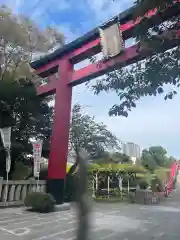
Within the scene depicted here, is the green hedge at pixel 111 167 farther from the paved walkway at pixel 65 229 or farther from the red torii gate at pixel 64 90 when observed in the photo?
the red torii gate at pixel 64 90

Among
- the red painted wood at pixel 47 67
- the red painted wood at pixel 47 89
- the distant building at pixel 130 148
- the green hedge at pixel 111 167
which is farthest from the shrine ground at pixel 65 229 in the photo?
the red painted wood at pixel 47 67

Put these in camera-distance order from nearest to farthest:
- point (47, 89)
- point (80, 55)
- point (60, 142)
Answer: point (60, 142) < point (80, 55) < point (47, 89)

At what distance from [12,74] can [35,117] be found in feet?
5.72

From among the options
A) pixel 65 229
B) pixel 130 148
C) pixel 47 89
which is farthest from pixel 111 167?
pixel 47 89

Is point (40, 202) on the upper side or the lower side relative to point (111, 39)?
lower

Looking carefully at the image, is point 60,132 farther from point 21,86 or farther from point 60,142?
point 21,86

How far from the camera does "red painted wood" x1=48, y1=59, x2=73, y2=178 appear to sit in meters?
8.66

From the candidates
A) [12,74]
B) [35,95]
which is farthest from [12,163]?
[12,74]

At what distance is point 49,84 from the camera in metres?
9.72

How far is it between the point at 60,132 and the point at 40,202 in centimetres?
224

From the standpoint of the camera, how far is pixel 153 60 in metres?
3.48

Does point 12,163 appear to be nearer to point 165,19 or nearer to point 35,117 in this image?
point 35,117

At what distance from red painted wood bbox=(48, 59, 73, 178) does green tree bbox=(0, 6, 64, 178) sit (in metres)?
Answer: 1.47

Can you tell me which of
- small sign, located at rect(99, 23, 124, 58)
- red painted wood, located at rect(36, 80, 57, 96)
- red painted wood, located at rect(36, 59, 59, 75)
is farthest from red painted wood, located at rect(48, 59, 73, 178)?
small sign, located at rect(99, 23, 124, 58)
